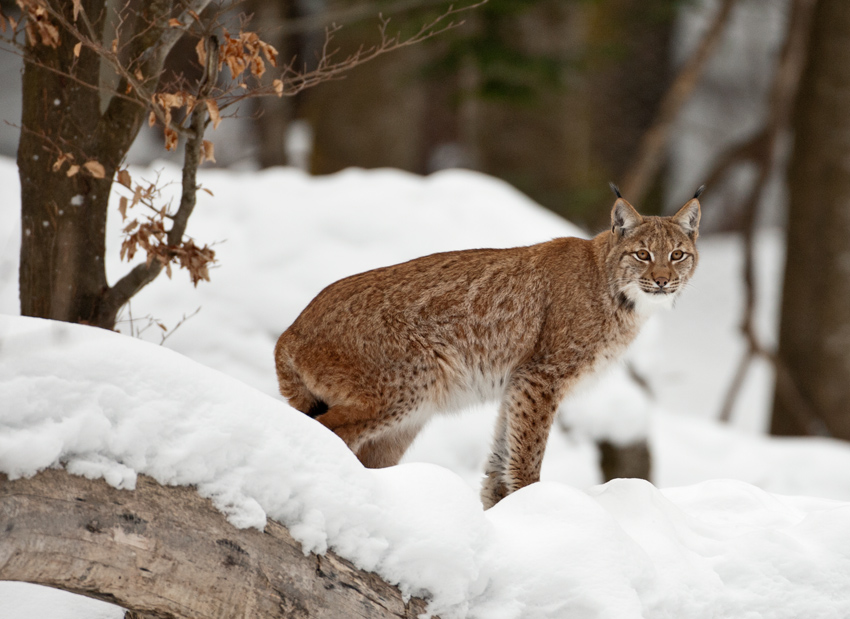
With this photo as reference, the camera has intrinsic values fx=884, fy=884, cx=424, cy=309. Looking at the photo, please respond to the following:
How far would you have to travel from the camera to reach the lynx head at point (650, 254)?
13.8 feet

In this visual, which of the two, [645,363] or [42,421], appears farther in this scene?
[645,363]

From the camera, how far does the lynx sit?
13.3 feet

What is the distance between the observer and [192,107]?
3.67 meters

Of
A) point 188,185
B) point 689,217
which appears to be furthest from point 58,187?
point 689,217

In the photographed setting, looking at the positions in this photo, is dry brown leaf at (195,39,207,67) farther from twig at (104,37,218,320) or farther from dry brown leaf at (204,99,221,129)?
dry brown leaf at (204,99,221,129)

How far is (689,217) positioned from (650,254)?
297mm

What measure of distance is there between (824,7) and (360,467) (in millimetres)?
8734

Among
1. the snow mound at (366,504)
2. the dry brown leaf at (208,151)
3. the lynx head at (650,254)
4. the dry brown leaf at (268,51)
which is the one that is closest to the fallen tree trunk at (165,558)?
the snow mound at (366,504)

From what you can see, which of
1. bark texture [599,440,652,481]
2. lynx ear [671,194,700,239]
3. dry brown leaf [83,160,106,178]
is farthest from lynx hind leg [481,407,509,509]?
bark texture [599,440,652,481]

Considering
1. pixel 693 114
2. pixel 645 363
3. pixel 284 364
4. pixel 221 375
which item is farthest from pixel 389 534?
pixel 693 114

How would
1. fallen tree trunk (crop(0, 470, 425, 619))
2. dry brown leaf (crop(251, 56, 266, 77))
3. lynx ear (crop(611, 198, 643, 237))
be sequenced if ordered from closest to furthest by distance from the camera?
fallen tree trunk (crop(0, 470, 425, 619)) < dry brown leaf (crop(251, 56, 266, 77)) < lynx ear (crop(611, 198, 643, 237))

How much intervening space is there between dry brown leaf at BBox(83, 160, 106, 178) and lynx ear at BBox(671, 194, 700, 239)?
2655mm

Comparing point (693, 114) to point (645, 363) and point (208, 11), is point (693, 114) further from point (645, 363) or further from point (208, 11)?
point (208, 11)

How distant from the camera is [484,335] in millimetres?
4305
